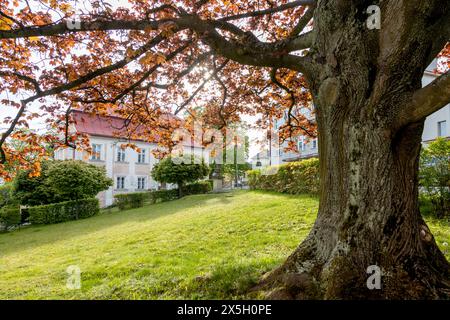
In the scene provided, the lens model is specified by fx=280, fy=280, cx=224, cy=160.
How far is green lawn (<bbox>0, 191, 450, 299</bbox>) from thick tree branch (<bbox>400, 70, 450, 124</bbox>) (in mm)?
2731

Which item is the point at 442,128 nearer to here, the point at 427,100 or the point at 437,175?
the point at 437,175

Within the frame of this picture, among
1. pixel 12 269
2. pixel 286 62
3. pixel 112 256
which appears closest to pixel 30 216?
pixel 12 269

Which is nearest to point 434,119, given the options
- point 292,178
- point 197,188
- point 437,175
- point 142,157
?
point 292,178

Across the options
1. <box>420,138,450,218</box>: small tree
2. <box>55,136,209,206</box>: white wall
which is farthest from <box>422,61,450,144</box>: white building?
<box>55,136,209,206</box>: white wall

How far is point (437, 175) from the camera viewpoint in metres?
A: 7.04

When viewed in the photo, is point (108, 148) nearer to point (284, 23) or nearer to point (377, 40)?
point (284, 23)

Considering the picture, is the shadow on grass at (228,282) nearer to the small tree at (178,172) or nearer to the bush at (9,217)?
the small tree at (178,172)

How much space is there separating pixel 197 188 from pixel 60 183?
453 inches

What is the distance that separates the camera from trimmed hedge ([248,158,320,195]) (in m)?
12.1

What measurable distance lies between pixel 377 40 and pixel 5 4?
739 cm

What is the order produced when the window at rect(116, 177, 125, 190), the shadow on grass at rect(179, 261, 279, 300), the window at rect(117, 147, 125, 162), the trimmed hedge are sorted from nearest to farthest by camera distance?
the shadow on grass at rect(179, 261, 279, 300)
the trimmed hedge
the window at rect(116, 177, 125, 190)
the window at rect(117, 147, 125, 162)

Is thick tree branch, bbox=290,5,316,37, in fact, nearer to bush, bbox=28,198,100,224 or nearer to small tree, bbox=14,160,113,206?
small tree, bbox=14,160,113,206

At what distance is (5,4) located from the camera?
6.08 m

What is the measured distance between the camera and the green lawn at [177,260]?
417 cm
